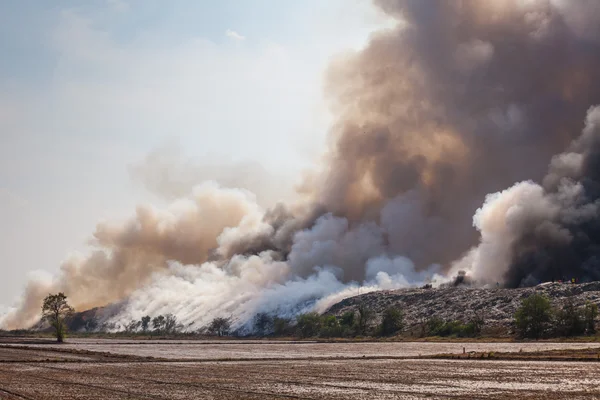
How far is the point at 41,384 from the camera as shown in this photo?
6059 centimetres

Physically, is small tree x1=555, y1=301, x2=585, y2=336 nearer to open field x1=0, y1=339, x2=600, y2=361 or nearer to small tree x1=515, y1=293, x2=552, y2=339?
small tree x1=515, y1=293, x2=552, y2=339

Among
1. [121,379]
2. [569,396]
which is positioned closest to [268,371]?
[121,379]

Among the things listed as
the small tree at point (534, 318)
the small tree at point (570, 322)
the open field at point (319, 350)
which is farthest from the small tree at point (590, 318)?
the open field at point (319, 350)


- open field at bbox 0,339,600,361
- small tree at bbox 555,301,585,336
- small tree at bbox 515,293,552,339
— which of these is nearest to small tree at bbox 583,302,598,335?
small tree at bbox 555,301,585,336

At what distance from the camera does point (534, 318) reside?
172m

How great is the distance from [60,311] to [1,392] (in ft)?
453

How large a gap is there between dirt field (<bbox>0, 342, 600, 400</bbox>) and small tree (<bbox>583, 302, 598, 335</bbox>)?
297 ft

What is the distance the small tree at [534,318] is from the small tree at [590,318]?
8695 mm

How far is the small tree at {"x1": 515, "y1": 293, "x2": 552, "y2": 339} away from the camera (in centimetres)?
17188

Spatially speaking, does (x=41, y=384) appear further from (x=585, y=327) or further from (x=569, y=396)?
(x=585, y=327)

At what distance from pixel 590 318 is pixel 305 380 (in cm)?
12817

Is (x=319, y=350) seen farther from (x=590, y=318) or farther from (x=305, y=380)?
(x=590, y=318)

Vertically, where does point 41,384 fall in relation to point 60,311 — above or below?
below

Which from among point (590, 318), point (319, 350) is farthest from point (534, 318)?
point (319, 350)
